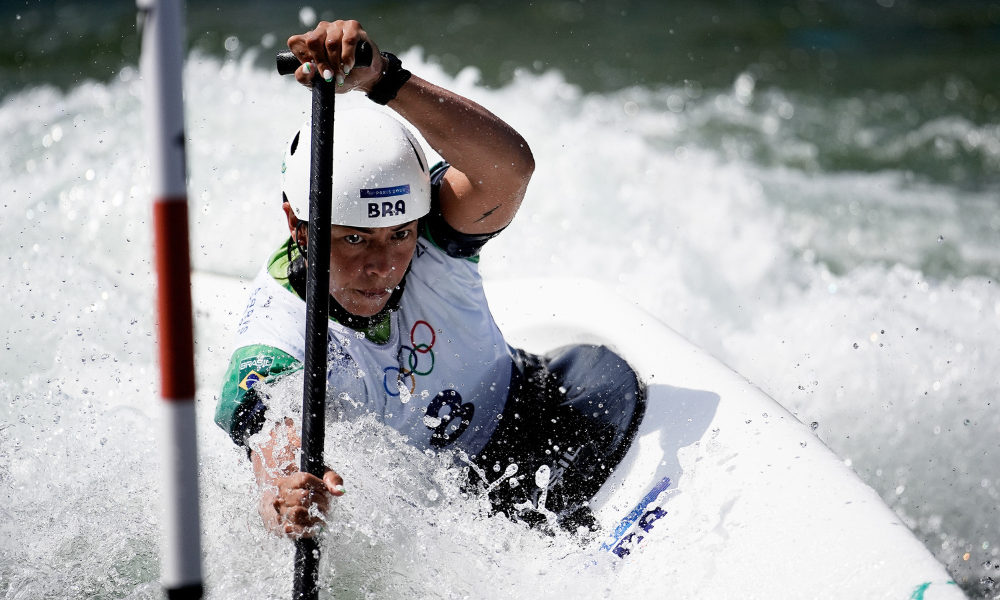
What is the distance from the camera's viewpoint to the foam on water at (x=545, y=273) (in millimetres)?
2064

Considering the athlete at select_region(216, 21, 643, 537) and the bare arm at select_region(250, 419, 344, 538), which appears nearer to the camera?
the bare arm at select_region(250, 419, 344, 538)

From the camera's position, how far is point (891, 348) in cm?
363

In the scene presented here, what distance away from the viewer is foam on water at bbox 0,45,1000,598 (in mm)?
2064

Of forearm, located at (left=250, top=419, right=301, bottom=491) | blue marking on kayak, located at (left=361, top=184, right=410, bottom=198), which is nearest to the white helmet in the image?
blue marking on kayak, located at (left=361, top=184, right=410, bottom=198)

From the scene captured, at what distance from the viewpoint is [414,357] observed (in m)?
2.15

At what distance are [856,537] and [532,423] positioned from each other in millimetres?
815

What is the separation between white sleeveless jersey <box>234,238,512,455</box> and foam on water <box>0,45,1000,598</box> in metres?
0.09

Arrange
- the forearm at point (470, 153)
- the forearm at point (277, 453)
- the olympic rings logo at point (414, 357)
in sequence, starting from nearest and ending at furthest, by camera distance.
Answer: the forearm at point (277, 453)
the forearm at point (470, 153)
the olympic rings logo at point (414, 357)

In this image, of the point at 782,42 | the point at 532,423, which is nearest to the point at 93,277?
the point at 532,423

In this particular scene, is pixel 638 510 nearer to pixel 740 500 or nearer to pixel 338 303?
pixel 740 500

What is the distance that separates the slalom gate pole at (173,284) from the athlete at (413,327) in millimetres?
486

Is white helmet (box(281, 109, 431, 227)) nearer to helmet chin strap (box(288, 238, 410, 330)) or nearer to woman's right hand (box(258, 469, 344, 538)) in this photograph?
helmet chin strap (box(288, 238, 410, 330))

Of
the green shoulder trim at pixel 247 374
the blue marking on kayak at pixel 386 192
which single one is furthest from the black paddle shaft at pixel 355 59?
the green shoulder trim at pixel 247 374

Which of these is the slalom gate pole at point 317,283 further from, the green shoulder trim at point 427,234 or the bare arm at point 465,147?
the green shoulder trim at point 427,234
